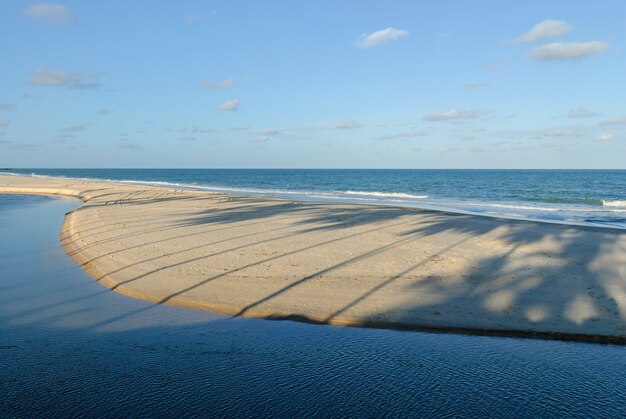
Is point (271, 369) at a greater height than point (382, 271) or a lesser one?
lesser

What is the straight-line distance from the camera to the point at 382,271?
1520 cm

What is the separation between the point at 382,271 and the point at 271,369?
23.0 ft

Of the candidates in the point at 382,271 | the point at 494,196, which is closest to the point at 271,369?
the point at 382,271

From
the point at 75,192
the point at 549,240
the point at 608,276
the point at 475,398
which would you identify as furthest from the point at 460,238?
the point at 75,192

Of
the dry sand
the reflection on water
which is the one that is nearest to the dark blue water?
the dry sand

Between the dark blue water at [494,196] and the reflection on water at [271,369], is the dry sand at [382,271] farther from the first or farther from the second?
the dark blue water at [494,196]

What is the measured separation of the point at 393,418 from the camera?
724 centimetres

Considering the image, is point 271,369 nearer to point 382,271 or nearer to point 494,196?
point 382,271

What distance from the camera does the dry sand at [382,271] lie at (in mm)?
11539

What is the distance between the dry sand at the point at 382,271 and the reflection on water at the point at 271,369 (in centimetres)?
78

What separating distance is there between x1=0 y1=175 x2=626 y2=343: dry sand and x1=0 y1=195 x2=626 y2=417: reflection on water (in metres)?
0.78

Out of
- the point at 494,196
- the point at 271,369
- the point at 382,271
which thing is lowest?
the point at 271,369

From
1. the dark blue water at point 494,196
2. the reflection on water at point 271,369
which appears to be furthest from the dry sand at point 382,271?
the dark blue water at point 494,196

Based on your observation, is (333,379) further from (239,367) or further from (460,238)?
(460,238)
